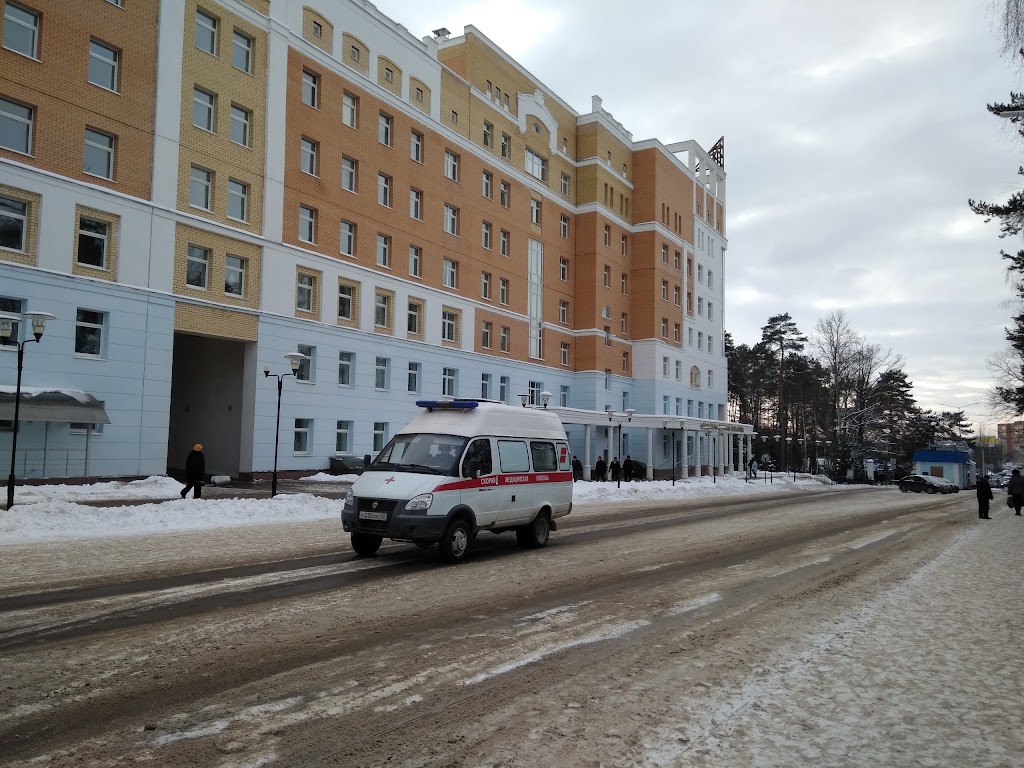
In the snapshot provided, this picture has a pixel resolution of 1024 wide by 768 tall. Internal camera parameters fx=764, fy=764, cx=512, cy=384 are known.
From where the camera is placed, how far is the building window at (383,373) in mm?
37188

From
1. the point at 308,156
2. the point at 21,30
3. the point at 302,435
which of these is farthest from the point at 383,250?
the point at 21,30

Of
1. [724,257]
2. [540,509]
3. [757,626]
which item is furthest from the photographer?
[724,257]

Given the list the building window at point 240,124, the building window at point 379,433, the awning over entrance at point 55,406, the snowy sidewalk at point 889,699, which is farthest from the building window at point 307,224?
the snowy sidewalk at point 889,699

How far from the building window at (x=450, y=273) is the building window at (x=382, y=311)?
488cm

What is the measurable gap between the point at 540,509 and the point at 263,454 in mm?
19805

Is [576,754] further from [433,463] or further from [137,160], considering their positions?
[137,160]

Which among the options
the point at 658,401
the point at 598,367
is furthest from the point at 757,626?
the point at 658,401

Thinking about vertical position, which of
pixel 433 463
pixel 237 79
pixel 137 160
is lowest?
pixel 433 463

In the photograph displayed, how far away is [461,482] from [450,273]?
31866 millimetres

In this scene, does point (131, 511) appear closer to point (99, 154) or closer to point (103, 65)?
point (99, 154)

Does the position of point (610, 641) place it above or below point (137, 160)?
below

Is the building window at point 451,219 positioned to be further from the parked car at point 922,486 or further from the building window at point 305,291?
the parked car at point 922,486

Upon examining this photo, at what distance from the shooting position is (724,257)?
236 ft

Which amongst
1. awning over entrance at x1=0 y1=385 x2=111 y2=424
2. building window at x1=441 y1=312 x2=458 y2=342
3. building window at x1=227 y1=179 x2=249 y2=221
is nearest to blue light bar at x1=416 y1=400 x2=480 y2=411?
awning over entrance at x1=0 y1=385 x2=111 y2=424
